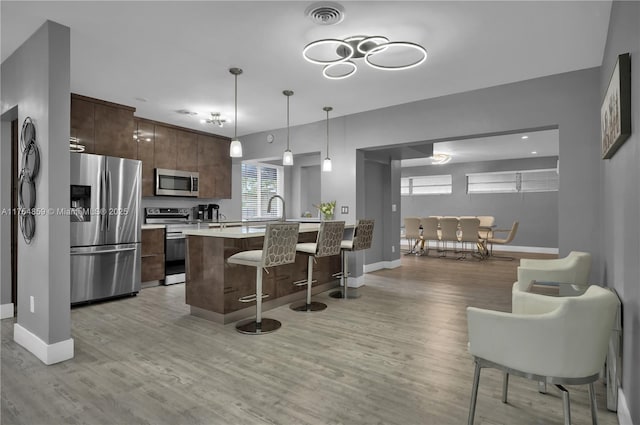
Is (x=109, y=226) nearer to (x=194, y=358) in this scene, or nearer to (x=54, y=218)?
(x=54, y=218)

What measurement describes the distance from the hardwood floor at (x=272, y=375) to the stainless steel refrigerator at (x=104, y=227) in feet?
1.35

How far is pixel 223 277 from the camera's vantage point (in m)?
3.43

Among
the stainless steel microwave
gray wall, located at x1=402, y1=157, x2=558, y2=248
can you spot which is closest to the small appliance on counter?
the stainless steel microwave

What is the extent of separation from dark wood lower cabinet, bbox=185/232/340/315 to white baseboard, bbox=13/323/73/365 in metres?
1.19

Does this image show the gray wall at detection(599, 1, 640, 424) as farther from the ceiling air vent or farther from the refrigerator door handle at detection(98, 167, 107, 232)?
the refrigerator door handle at detection(98, 167, 107, 232)

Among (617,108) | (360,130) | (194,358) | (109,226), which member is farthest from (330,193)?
(617,108)

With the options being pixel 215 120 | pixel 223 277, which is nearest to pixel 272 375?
pixel 223 277

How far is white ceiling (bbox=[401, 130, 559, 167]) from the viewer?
6.98 meters

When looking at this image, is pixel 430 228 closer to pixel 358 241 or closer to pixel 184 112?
pixel 358 241

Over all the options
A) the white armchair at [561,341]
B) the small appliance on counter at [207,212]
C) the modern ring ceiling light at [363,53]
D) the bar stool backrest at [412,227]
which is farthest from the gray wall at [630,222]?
the bar stool backrest at [412,227]

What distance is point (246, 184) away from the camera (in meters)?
8.06

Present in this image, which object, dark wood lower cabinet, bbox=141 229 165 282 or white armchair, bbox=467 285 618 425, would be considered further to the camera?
dark wood lower cabinet, bbox=141 229 165 282

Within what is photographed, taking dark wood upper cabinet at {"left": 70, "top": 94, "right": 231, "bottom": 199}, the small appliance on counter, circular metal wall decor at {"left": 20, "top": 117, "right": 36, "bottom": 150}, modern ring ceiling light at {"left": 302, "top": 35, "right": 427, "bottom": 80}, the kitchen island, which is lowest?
the kitchen island

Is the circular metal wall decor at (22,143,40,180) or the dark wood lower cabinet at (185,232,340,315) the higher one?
the circular metal wall decor at (22,143,40,180)
